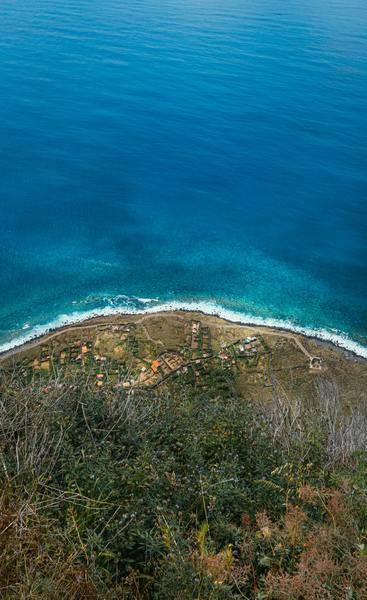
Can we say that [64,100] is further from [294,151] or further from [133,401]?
[133,401]

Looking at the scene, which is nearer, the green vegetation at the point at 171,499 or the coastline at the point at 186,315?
the green vegetation at the point at 171,499

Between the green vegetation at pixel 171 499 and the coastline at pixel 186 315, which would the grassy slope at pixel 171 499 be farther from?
the coastline at pixel 186 315

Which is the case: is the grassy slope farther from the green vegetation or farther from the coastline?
the coastline

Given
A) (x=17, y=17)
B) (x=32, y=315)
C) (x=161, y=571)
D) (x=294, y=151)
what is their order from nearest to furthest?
(x=161, y=571)
(x=32, y=315)
(x=294, y=151)
(x=17, y=17)

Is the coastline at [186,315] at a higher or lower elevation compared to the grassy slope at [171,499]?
higher

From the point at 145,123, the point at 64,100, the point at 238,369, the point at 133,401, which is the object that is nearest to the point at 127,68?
the point at 64,100

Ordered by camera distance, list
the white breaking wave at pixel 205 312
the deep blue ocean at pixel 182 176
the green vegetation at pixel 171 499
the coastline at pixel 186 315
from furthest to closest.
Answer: the deep blue ocean at pixel 182 176 < the white breaking wave at pixel 205 312 < the coastline at pixel 186 315 < the green vegetation at pixel 171 499

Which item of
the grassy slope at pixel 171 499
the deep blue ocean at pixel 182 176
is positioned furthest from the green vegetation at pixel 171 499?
the deep blue ocean at pixel 182 176
